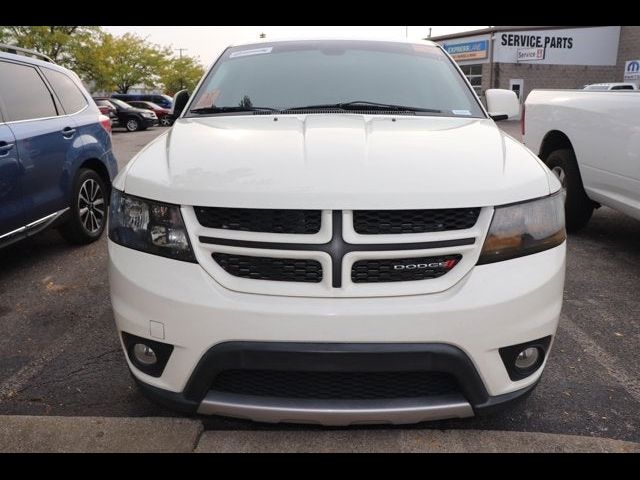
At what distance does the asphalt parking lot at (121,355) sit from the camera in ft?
7.66

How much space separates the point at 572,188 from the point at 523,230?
3177mm

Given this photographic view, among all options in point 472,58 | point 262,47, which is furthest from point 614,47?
point 262,47

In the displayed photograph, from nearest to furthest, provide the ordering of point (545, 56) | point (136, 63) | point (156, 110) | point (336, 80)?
1. point (336, 80)
2. point (156, 110)
3. point (545, 56)
4. point (136, 63)

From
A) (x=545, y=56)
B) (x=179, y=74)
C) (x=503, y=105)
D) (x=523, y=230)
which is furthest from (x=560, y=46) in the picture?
(x=179, y=74)

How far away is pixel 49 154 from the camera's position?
13.5 ft

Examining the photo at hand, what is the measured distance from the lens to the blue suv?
12.3 ft

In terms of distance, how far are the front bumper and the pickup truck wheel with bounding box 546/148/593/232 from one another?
3139 mm

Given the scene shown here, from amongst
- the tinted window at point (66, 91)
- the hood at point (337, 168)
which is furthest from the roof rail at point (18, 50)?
the hood at point (337, 168)

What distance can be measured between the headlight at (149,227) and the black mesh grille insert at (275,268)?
15cm

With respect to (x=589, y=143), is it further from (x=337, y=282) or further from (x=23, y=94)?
(x=23, y=94)

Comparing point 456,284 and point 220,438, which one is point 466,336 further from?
point 220,438

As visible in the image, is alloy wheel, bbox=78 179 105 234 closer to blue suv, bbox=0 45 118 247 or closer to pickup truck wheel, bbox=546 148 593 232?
blue suv, bbox=0 45 118 247

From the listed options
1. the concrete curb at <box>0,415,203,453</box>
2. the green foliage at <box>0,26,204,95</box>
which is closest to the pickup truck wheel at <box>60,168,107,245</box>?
the concrete curb at <box>0,415,203,453</box>
